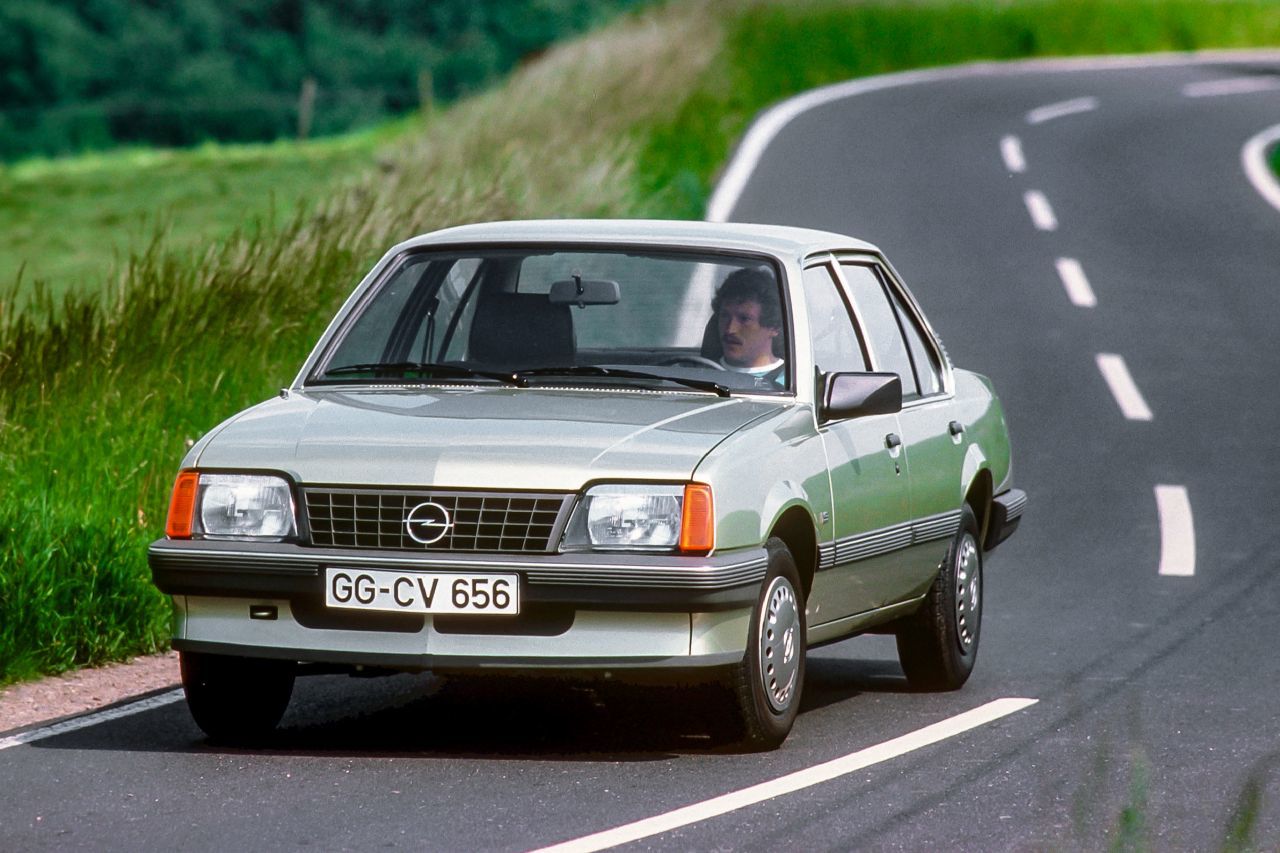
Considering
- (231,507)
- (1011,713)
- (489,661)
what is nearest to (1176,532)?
(1011,713)

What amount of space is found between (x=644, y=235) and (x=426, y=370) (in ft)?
2.92

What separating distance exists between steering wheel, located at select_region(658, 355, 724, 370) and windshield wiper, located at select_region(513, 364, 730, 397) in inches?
6.0

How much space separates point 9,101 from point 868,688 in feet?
226

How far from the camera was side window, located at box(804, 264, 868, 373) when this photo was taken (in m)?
7.69

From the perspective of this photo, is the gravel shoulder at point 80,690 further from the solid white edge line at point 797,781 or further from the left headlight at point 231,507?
the solid white edge line at point 797,781

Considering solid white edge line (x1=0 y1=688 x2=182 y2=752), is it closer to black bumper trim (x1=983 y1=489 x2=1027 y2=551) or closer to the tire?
the tire

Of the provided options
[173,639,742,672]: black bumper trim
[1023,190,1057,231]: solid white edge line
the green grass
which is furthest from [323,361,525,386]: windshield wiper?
[1023,190,1057,231]: solid white edge line

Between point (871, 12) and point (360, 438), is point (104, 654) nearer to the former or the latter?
point (360, 438)

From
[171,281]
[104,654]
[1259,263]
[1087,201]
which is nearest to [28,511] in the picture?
[104,654]

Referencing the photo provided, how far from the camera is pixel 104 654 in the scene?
8.60 meters

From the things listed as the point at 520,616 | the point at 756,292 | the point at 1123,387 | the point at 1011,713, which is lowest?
the point at 1123,387

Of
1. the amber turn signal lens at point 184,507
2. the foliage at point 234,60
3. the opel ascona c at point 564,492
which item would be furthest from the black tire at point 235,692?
the foliage at point 234,60

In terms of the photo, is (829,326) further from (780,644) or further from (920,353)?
(780,644)

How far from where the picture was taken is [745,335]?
25.0 feet
